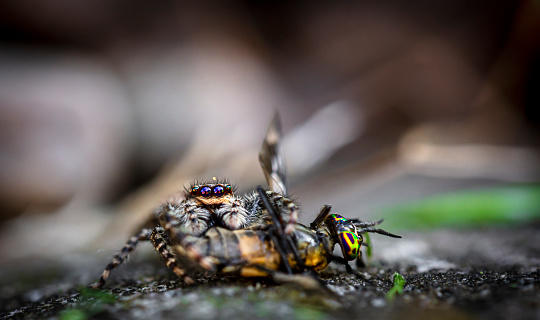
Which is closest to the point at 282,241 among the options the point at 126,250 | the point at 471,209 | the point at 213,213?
the point at 213,213

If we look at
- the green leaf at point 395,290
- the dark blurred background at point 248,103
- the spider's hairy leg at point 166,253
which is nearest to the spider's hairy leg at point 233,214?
the spider's hairy leg at point 166,253

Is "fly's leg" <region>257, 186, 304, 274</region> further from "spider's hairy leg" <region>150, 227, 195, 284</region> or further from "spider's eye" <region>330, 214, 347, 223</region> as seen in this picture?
"spider's hairy leg" <region>150, 227, 195, 284</region>

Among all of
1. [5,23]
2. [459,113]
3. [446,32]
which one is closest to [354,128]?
[459,113]

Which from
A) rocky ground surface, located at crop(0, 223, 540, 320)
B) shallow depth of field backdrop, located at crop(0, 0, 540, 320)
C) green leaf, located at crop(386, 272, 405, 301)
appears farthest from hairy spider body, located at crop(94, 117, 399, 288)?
shallow depth of field backdrop, located at crop(0, 0, 540, 320)

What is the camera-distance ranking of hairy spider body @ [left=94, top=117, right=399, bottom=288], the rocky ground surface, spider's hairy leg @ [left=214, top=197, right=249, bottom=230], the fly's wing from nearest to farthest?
the rocky ground surface, hairy spider body @ [left=94, top=117, right=399, bottom=288], spider's hairy leg @ [left=214, top=197, right=249, bottom=230], the fly's wing

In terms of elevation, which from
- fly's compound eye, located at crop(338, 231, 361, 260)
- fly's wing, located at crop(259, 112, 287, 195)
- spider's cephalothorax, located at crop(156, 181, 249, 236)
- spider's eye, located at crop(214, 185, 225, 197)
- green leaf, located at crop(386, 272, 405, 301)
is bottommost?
green leaf, located at crop(386, 272, 405, 301)

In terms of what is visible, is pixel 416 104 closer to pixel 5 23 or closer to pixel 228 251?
pixel 228 251

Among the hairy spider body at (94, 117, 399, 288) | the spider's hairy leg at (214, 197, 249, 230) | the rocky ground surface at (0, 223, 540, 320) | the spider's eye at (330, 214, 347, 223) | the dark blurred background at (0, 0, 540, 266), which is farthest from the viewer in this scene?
the dark blurred background at (0, 0, 540, 266)
